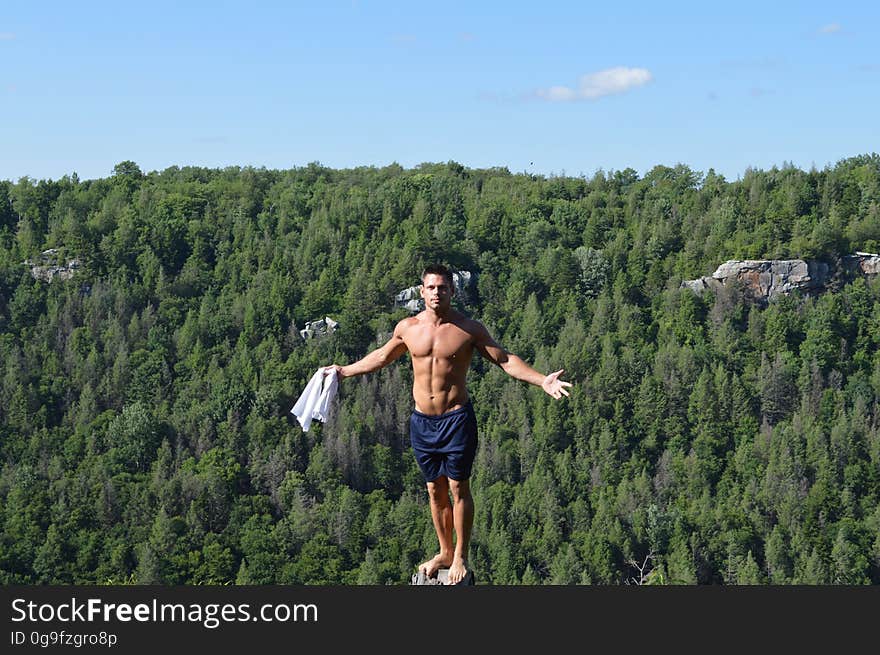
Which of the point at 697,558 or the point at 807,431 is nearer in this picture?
the point at 697,558

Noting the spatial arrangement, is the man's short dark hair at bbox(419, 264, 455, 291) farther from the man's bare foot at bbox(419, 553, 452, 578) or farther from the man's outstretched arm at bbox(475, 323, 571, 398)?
the man's bare foot at bbox(419, 553, 452, 578)

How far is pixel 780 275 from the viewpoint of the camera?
123062 millimetres

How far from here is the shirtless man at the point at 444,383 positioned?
12.5 metres

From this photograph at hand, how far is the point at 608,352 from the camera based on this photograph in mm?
115938

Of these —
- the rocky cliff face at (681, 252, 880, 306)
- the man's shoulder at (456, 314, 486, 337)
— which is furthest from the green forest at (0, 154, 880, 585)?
the man's shoulder at (456, 314, 486, 337)

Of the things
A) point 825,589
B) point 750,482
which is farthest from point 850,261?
point 825,589

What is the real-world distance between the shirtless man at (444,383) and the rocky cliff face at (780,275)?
11162 cm

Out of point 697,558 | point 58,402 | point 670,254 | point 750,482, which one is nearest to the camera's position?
point 697,558

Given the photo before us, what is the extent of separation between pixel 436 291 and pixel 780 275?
374ft

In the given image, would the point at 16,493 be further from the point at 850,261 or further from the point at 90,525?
the point at 850,261

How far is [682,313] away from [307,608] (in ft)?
371

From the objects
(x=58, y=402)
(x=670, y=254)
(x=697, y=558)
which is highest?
(x=670, y=254)

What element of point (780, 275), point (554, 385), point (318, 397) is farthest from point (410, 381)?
point (554, 385)

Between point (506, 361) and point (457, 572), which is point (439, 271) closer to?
point (506, 361)
